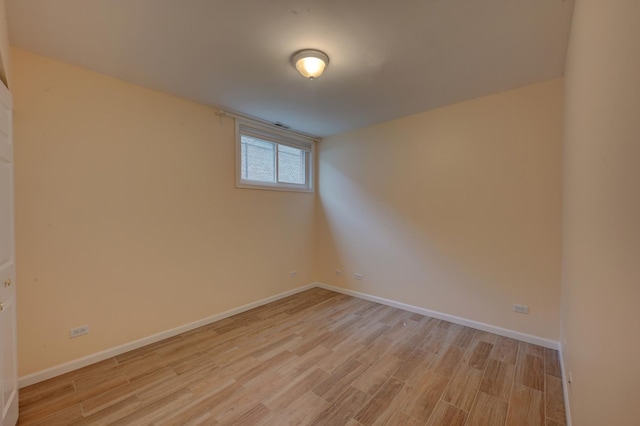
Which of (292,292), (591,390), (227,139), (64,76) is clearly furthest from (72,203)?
(591,390)

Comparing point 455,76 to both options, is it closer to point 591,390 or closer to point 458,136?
point 458,136

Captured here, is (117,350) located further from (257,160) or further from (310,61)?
(310,61)

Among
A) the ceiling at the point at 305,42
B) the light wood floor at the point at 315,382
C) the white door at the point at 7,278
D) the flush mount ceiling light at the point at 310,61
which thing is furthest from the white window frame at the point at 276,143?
the white door at the point at 7,278

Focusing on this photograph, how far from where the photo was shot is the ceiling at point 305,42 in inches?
65.3

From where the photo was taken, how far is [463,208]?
3084 mm

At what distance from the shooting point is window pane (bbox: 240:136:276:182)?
369cm

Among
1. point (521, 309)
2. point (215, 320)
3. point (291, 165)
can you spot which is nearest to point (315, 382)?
point (215, 320)

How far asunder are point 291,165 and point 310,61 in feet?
7.74

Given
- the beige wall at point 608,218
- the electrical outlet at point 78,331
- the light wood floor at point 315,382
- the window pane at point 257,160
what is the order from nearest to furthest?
the beige wall at point 608,218
the light wood floor at point 315,382
the electrical outlet at point 78,331
the window pane at point 257,160

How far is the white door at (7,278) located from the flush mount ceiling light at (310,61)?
6.14ft

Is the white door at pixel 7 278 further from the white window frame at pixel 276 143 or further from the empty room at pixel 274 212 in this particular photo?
the white window frame at pixel 276 143

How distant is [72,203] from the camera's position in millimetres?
2264

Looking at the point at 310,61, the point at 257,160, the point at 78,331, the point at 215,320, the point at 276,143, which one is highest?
the point at 310,61

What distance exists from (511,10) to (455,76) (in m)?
0.80
